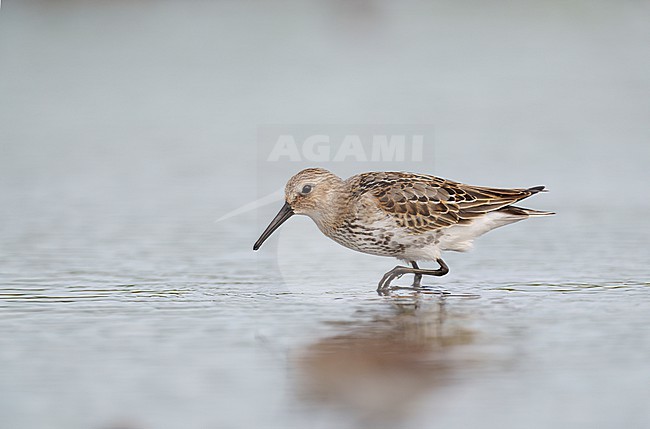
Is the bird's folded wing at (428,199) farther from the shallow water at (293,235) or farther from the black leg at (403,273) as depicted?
the shallow water at (293,235)

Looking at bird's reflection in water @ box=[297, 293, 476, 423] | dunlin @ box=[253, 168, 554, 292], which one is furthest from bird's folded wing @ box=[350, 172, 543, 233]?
bird's reflection in water @ box=[297, 293, 476, 423]

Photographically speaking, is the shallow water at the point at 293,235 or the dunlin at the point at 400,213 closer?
the shallow water at the point at 293,235

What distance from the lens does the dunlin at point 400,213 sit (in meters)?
7.85

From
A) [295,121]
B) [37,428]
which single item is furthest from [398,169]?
[37,428]

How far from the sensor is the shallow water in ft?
17.3

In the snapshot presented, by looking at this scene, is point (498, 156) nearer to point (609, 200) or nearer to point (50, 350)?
point (609, 200)

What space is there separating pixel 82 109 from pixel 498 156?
5.38 meters

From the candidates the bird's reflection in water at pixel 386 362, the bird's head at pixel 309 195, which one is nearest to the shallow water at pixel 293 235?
the bird's reflection in water at pixel 386 362

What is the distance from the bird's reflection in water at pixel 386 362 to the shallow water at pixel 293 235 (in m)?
0.02

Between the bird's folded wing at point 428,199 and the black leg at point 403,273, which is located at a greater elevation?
the bird's folded wing at point 428,199

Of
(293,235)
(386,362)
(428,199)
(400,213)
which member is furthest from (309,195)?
(386,362)

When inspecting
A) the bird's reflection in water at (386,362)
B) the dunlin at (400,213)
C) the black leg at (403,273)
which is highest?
the dunlin at (400,213)

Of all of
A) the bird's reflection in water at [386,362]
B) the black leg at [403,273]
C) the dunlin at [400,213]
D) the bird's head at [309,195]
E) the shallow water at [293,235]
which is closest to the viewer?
the bird's reflection in water at [386,362]

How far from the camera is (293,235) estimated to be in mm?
9281
